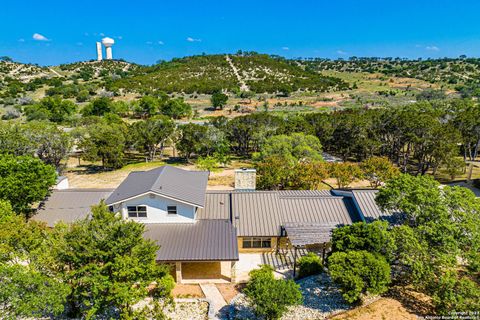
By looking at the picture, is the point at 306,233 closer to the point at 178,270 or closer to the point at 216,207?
the point at 216,207

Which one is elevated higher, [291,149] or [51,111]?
[51,111]

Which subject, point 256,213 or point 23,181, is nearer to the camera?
point 256,213

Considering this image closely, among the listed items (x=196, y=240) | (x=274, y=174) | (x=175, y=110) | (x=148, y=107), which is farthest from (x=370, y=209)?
(x=148, y=107)

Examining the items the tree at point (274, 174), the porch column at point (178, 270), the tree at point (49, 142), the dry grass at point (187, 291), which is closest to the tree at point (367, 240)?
the dry grass at point (187, 291)

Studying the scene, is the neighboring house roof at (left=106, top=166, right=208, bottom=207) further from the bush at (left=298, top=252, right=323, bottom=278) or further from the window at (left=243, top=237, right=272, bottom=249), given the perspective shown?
the bush at (left=298, top=252, right=323, bottom=278)

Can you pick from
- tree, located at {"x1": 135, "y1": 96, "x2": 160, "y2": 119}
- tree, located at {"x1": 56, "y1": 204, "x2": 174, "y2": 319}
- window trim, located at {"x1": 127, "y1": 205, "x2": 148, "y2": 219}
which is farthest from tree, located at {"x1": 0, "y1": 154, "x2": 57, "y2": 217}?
tree, located at {"x1": 135, "y1": 96, "x2": 160, "y2": 119}

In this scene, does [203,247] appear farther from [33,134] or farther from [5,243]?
[33,134]

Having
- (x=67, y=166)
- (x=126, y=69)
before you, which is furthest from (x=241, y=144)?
(x=126, y=69)
